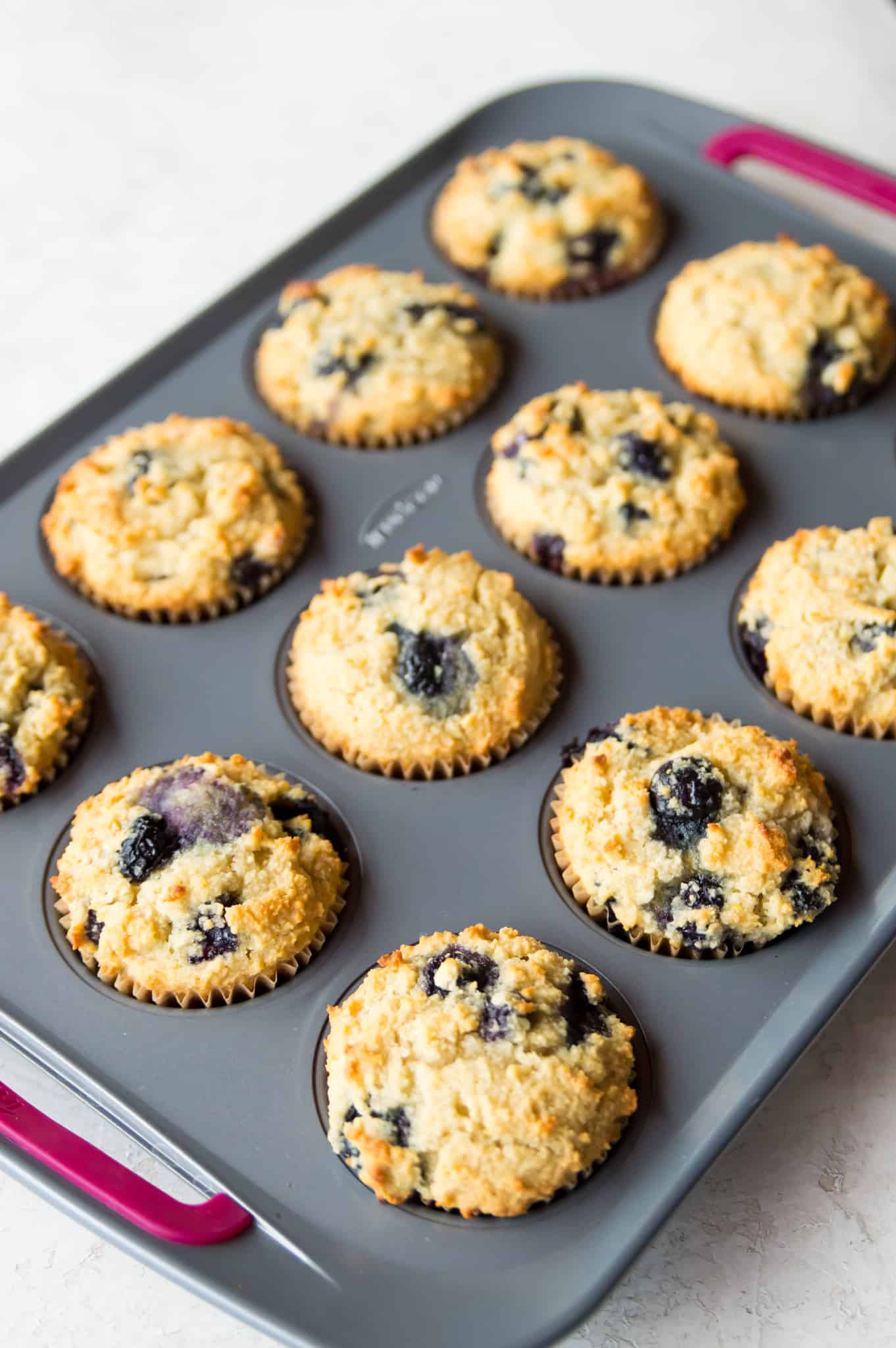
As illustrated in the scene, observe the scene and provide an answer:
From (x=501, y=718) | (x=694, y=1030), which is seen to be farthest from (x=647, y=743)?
(x=694, y=1030)

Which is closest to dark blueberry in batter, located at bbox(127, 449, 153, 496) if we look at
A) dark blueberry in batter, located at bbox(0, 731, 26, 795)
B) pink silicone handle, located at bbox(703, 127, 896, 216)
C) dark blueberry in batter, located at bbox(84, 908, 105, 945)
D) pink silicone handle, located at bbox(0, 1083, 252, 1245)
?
dark blueberry in batter, located at bbox(0, 731, 26, 795)

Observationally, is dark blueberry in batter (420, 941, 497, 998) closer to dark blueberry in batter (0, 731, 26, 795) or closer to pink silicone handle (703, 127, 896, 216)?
dark blueberry in batter (0, 731, 26, 795)

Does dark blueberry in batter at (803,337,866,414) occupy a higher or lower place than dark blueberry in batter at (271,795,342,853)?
lower

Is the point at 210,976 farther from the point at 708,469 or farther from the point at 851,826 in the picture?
the point at 708,469

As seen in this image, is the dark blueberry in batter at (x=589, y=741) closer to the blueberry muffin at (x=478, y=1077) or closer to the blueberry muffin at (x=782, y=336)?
the blueberry muffin at (x=478, y=1077)

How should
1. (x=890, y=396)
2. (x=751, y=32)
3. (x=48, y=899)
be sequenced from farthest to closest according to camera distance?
1. (x=751, y=32)
2. (x=890, y=396)
3. (x=48, y=899)

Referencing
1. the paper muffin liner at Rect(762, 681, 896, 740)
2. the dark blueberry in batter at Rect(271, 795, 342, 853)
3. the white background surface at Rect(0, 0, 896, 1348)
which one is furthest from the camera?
the white background surface at Rect(0, 0, 896, 1348)
